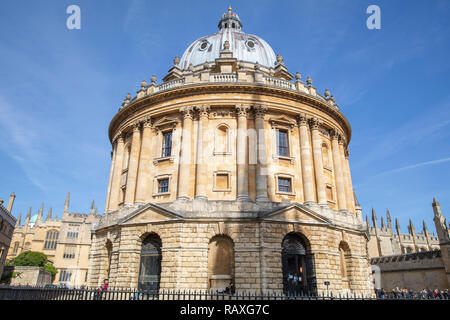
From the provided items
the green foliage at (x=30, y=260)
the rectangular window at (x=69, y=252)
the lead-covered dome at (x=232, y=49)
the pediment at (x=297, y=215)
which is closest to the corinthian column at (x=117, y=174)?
the lead-covered dome at (x=232, y=49)

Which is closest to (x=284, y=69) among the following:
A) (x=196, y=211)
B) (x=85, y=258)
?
(x=196, y=211)

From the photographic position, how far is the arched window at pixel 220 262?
20750 millimetres

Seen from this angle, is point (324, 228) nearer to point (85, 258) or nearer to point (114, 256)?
point (114, 256)

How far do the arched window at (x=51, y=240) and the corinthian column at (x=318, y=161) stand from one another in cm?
7241

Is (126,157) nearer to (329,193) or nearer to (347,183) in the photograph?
(329,193)

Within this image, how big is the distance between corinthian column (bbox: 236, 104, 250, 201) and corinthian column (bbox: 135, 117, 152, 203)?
24.9ft

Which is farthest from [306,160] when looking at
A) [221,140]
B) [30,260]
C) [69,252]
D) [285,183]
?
[69,252]

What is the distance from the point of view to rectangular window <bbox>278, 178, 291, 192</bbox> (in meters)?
24.6

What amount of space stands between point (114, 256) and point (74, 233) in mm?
52214

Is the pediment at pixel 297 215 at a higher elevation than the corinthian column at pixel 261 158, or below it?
below

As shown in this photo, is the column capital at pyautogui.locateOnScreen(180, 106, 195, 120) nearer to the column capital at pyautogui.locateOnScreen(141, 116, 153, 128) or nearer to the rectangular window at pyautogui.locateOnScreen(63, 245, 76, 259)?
the column capital at pyautogui.locateOnScreen(141, 116, 153, 128)

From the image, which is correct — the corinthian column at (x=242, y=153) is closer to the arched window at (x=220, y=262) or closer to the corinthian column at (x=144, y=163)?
the arched window at (x=220, y=262)

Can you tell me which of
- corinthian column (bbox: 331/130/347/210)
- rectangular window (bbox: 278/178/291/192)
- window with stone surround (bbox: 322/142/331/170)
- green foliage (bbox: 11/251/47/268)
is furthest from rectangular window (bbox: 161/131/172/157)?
green foliage (bbox: 11/251/47/268)
